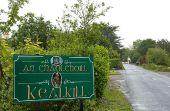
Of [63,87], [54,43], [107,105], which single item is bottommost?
[107,105]

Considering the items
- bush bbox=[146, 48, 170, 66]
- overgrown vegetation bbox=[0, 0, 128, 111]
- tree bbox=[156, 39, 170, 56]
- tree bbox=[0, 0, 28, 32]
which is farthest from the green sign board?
tree bbox=[156, 39, 170, 56]

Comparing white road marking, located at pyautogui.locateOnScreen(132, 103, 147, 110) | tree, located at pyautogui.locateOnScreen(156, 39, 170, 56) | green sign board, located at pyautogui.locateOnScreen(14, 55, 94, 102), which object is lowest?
white road marking, located at pyautogui.locateOnScreen(132, 103, 147, 110)

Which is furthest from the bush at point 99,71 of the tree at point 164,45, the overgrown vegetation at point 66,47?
the tree at point 164,45

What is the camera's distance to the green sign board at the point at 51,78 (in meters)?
7.65

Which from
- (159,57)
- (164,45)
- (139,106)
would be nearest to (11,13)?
(139,106)

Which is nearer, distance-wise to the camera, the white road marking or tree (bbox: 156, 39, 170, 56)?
the white road marking

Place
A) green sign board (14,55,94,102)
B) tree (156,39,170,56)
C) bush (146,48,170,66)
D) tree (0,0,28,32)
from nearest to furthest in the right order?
1. green sign board (14,55,94,102)
2. tree (0,0,28,32)
3. bush (146,48,170,66)
4. tree (156,39,170,56)

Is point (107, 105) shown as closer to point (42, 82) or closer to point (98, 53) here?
point (98, 53)

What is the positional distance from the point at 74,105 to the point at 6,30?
4267mm

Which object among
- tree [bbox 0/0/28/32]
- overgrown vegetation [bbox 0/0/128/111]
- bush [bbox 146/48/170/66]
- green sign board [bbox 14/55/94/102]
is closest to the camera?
green sign board [bbox 14/55/94/102]

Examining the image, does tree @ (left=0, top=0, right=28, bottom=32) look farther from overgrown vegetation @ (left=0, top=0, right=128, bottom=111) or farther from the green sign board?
the green sign board

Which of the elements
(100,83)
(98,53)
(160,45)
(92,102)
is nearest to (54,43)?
(98,53)

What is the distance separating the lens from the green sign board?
25.1 feet

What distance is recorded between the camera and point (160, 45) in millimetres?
100562
